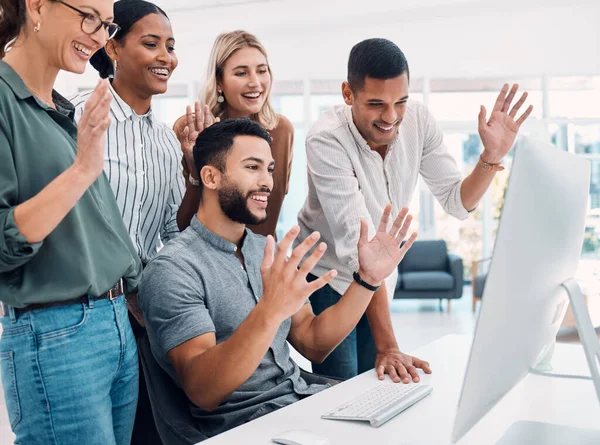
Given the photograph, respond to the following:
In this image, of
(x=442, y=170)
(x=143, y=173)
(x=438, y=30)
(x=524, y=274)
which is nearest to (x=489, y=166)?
(x=442, y=170)

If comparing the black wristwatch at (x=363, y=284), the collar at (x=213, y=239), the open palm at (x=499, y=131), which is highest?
the open palm at (x=499, y=131)

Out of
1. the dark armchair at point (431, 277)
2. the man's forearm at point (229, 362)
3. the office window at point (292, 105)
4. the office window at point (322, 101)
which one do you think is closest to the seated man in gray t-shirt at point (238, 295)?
the man's forearm at point (229, 362)

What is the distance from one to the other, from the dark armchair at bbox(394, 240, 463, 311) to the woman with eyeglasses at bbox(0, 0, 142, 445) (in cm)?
670

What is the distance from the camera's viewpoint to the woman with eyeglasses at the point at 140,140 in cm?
199

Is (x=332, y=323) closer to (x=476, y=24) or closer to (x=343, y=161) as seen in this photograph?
(x=343, y=161)

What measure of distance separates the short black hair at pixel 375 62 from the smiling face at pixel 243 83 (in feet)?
1.43

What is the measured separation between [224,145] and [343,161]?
17.7 inches

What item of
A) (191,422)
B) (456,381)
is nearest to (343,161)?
(456,381)

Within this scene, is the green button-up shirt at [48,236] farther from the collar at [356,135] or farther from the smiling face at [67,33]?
the collar at [356,135]

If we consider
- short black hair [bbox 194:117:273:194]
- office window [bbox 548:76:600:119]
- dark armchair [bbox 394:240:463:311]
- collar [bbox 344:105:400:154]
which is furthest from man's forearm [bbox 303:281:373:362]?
office window [bbox 548:76:600:119]

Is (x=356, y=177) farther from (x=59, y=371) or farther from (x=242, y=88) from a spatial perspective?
(x=59, y=371)

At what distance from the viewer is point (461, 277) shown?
810 cm

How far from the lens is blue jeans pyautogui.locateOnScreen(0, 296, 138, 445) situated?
1329 mm

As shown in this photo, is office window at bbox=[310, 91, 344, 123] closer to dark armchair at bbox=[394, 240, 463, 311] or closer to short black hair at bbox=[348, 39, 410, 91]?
dark armchair at bbox=[394, 240, 463, 311]
